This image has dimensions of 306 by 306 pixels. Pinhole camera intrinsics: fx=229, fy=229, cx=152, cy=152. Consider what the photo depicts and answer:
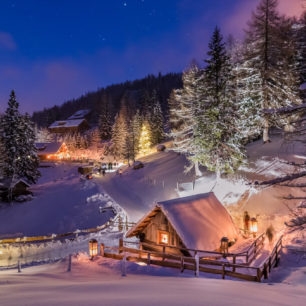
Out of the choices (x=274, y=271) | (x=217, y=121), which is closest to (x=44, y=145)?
(x=217, y=121)

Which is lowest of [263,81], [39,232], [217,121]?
[39,232]

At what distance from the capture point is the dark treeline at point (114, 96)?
115 m

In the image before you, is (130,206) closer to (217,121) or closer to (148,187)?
(148,187)

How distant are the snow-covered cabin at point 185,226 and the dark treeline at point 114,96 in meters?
88.1

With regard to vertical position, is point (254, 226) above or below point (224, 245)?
above

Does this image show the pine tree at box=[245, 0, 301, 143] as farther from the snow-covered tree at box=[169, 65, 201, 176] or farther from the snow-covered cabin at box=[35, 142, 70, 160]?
the snow-covered cabin at box=[35, 142, 70, 160]

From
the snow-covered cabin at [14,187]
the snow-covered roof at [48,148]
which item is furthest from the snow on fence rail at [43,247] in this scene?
the snow-covered roof at [48,148]

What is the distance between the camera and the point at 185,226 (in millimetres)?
13578

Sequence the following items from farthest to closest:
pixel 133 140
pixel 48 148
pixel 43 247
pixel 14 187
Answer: pixel 48 148
pixel 133 140
pixel 14 187
pixel 43 247

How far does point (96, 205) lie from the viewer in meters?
28.2

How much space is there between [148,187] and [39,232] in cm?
1447

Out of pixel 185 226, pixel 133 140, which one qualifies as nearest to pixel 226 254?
pixel 185 226

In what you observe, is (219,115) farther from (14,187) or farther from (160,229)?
(14,187)

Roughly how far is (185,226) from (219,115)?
12.4m
